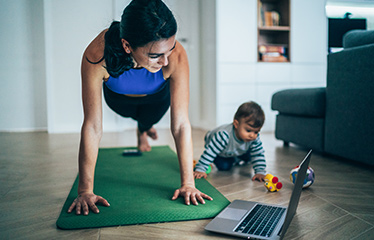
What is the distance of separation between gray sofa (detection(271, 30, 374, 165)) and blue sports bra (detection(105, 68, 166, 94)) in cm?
108

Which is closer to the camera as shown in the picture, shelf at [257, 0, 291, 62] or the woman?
the woman

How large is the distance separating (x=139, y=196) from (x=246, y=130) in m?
0.63

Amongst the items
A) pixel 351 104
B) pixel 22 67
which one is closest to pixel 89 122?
pixel 351 104

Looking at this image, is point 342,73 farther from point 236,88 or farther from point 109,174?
point 236,88

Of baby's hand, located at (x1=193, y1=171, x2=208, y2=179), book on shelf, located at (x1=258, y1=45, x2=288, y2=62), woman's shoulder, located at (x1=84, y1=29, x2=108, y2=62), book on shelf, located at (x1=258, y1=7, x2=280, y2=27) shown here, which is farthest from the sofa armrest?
book on shelf, located at (x1=258, y1=7, x2=280, y2=27)

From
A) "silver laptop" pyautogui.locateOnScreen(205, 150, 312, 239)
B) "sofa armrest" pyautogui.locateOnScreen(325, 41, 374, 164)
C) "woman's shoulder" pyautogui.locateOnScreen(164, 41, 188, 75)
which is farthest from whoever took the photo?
"sofa armrest" pyautogui.locateOnScreen(325, 41, 374, 164)

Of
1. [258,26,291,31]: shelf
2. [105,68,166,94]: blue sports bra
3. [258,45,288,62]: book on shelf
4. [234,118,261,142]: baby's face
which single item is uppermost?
[258,26,291,31]: shelf

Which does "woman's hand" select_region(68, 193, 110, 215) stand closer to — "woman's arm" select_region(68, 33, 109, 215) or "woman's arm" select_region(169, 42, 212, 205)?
"woman's arm" select_region(68, 33, 109, 215)

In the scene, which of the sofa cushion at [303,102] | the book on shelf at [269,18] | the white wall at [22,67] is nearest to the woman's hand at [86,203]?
the sofa cushion at [303,102]

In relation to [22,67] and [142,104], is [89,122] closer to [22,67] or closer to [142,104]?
[142,104]

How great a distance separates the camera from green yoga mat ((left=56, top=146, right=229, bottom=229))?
101cm

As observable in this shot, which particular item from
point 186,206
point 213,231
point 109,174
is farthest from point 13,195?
point 213,231

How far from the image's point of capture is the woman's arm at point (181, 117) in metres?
1.22

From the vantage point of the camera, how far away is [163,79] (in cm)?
136
